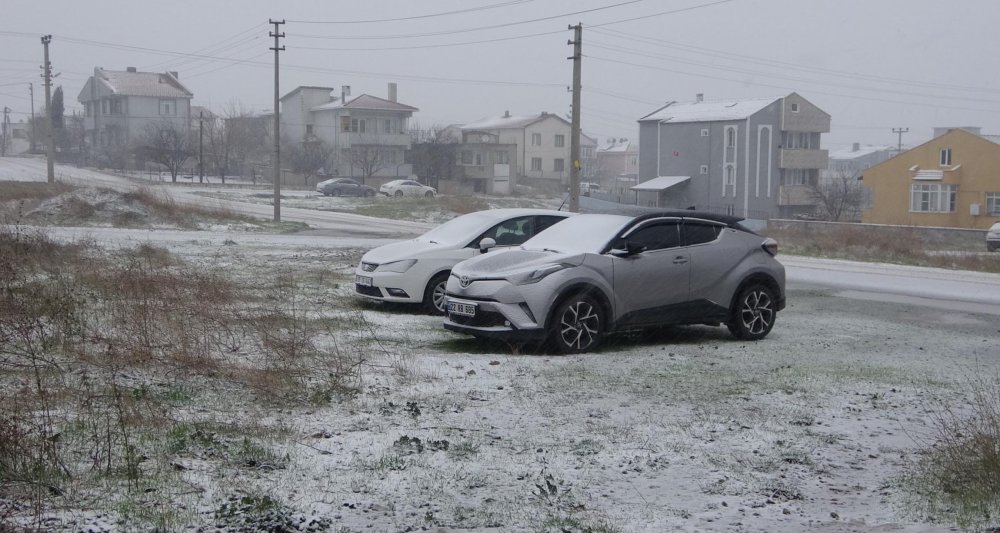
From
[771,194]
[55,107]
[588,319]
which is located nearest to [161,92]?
[55,107]

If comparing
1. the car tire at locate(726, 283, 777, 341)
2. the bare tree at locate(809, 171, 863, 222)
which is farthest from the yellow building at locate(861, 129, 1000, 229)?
the car tire at locate(726, 283, 777, 341)

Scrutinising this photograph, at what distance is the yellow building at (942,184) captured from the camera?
66250 millimetres

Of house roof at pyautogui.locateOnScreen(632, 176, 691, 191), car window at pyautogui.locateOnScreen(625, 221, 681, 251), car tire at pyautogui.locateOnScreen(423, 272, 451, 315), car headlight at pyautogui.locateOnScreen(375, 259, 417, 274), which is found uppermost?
house roof at pyautogui.locateOnScreen(632, 176, 691, 191)

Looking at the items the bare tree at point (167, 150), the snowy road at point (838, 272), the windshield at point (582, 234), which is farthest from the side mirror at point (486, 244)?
the bare tree at point (167, 150)

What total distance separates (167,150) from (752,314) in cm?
7789

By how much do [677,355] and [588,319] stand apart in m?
1.03

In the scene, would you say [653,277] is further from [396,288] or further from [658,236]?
[396,288]

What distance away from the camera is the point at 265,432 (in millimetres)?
6496

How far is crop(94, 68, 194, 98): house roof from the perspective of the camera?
10094cm

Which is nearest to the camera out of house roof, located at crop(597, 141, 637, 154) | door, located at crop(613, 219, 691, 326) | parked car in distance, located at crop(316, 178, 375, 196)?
door, located at crop(613, 219, 691, 326)

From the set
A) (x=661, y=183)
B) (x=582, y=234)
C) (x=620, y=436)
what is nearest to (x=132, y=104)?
(x=661, y=183)

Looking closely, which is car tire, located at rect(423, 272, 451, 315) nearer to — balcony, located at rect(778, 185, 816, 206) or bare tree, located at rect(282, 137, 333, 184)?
balcony, located at rect(778, 185, 816, 206)

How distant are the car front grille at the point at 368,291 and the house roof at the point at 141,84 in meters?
95.1

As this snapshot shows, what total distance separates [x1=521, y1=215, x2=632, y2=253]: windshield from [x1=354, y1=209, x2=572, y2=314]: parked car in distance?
5.71ft
